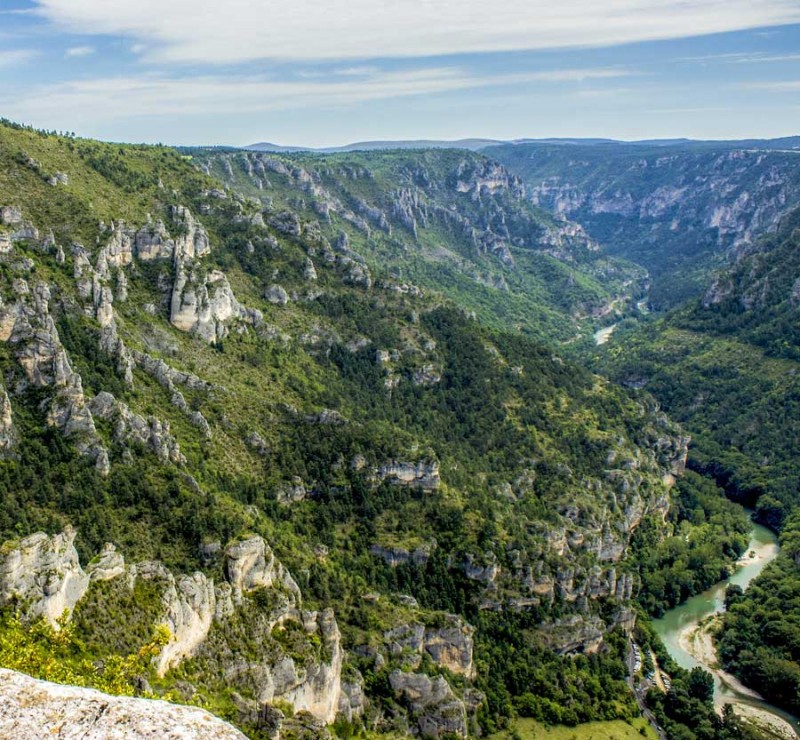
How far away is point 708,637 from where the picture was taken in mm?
106000

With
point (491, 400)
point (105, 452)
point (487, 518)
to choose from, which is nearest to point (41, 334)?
point (105, 452)

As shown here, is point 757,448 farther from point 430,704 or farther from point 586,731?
point 430,704

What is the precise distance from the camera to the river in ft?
300

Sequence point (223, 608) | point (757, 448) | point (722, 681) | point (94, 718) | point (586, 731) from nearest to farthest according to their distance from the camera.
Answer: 1. point (94, 718)
2. point (223, 608)
3. point (586, 731)
4. point (722, 681)
5. point (757, 448)

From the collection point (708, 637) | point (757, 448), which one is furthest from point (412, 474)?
point (757, 448)

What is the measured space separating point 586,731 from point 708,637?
3200cm

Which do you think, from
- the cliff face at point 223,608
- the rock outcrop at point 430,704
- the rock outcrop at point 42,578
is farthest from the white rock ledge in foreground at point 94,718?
the rock outcrop at point 430,704

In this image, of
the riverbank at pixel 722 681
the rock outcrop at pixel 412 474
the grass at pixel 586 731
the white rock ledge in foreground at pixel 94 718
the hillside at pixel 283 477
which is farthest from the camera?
the rock outcrop at pixel 412 474

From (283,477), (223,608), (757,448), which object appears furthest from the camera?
(757,448)

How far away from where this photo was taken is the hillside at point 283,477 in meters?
59.2

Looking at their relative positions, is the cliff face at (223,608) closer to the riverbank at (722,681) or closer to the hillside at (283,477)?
the hillside at (283,477)

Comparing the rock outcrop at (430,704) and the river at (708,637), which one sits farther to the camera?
the river at (708,637)

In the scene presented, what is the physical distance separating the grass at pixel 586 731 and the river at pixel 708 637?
1347cm

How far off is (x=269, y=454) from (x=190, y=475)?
17.7 metres
